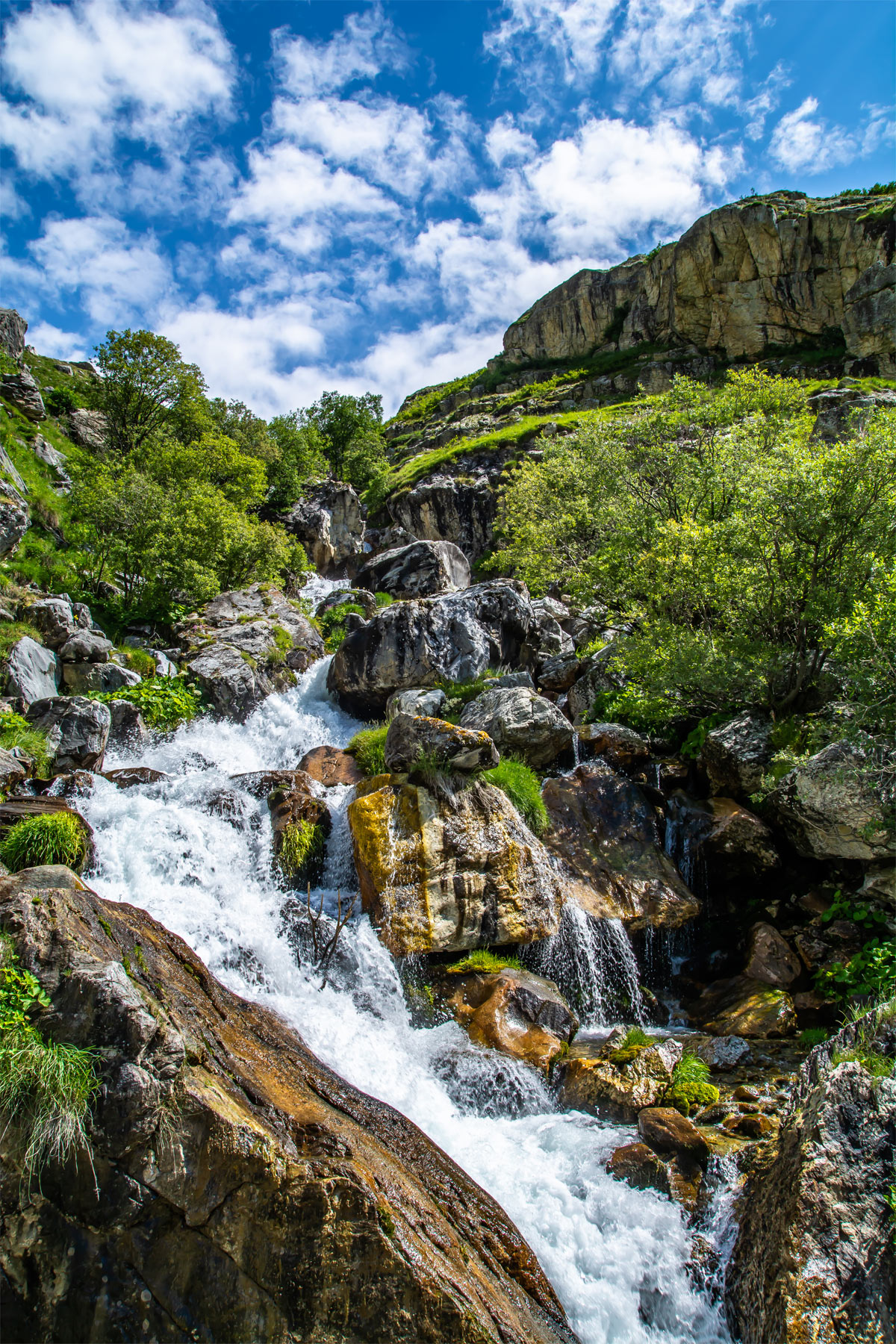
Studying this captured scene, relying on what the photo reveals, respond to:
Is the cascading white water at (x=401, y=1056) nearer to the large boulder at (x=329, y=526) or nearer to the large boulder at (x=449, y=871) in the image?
the large boulder at (x=449, y=871)

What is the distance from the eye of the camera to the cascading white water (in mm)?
6836

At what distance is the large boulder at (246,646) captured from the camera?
848 inches

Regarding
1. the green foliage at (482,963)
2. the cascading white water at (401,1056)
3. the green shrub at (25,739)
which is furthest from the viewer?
the green shrub at (25,739)

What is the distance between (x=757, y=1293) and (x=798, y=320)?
75233 millimetres

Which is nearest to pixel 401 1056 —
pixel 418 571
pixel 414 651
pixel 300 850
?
pixel 300 850

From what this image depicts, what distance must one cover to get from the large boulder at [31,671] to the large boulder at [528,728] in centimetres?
1151

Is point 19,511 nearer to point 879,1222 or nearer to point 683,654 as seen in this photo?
point 683,654

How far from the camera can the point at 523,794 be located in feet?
51.9

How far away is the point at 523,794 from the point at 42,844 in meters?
10.2

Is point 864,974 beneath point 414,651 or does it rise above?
beneath

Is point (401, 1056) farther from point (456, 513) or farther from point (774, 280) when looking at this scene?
point (774, 280)

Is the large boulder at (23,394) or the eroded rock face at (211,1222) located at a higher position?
the large boulder at (23,394)

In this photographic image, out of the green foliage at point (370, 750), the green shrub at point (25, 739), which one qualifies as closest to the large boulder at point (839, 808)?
the green foliage at point (370, 750)

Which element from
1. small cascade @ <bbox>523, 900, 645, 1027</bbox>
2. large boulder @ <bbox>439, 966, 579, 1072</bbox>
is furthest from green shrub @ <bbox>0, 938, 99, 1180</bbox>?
small cascade @ <bbox>523, 900, 645, 1027</bbox>
